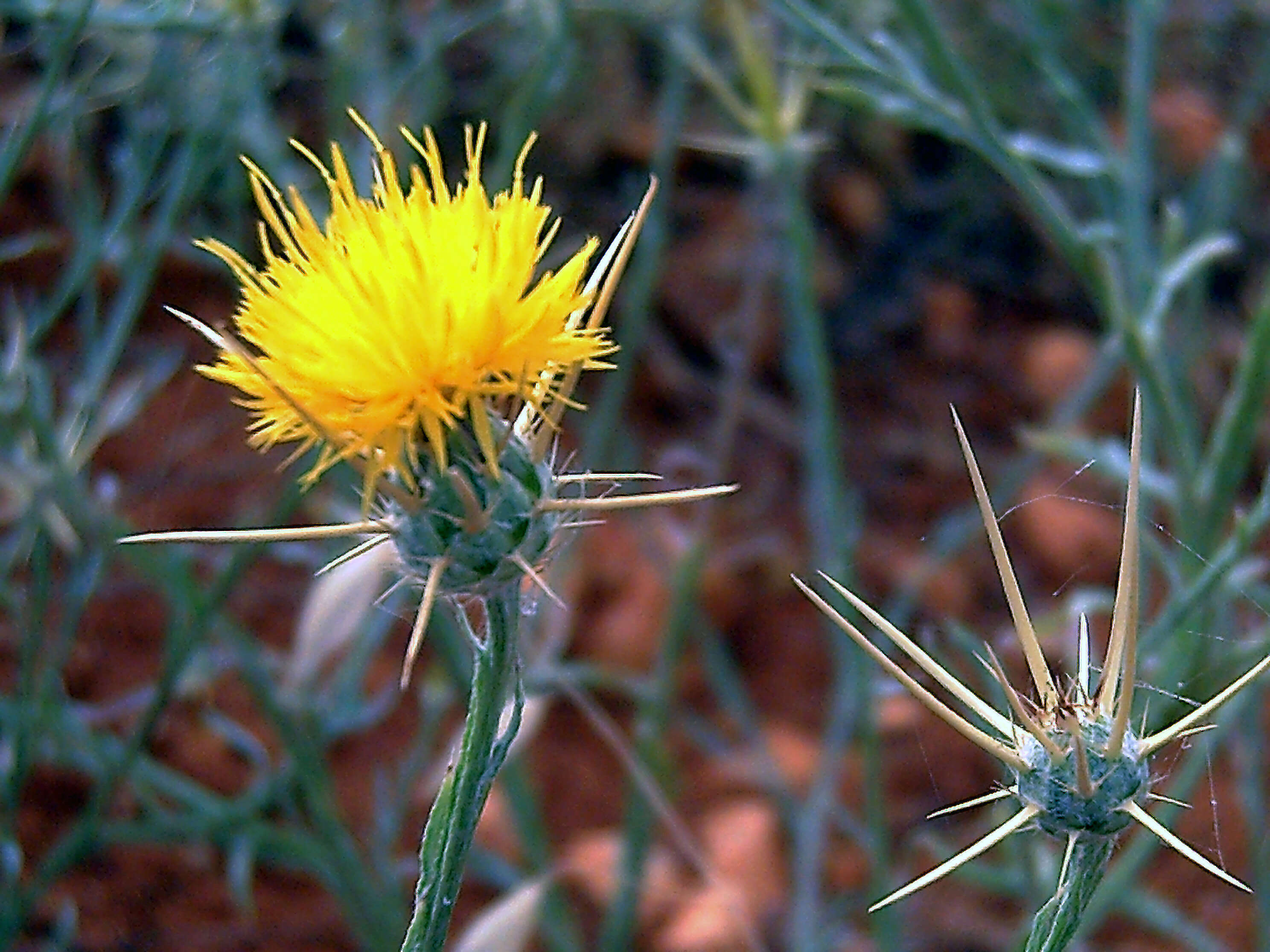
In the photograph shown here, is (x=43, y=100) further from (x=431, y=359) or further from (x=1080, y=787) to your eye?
(x=1080, y=787)

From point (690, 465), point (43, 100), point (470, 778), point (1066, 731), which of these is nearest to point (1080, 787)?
point (1066, 731)

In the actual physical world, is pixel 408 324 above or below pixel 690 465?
above

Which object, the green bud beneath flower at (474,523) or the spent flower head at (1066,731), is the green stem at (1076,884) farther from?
the green bud beneath flower at (474,523)

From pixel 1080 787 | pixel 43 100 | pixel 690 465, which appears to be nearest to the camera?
pixel 1080 787

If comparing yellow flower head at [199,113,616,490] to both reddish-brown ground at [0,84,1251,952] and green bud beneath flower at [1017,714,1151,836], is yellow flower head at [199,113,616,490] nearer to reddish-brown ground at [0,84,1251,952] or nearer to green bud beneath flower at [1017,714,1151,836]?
green bud beneath flower at [1017,714,1151,836]

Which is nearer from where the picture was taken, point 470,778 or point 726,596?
point 470,778

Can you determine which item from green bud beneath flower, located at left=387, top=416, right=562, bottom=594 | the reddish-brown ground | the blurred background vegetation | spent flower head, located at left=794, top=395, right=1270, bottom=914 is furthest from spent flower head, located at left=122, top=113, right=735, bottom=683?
the reddish-brown ground
